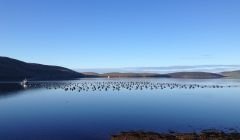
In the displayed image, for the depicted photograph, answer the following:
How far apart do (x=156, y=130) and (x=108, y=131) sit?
4506 mm

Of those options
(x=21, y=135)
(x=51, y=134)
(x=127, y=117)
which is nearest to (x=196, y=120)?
(x=127, y=117)

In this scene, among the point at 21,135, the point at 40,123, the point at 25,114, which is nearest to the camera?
the point at 21,135

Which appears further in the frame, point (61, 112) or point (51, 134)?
point (61, 112)

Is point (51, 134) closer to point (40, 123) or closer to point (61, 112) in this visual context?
point (40, 123)

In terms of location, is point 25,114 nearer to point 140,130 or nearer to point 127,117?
point 127,117

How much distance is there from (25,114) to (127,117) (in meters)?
13.0

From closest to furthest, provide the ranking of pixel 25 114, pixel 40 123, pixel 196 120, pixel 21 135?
1. pixel 21 135
2. pixel 40 123
3. pixel 196 120
4. pixel 25 114

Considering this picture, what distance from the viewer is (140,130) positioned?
31.3 m

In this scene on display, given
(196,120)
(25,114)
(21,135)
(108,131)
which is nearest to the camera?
(21,135)

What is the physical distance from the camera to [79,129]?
104 ft

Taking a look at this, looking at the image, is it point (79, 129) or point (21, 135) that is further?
point (79, 129)

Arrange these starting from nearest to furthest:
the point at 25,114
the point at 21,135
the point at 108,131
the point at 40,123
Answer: the point at 21,135 < the point at 108,131 < the point at 40,123 < the point at 25,114

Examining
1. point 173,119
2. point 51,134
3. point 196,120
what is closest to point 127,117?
point 173,119

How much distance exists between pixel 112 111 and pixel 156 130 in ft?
46.5
